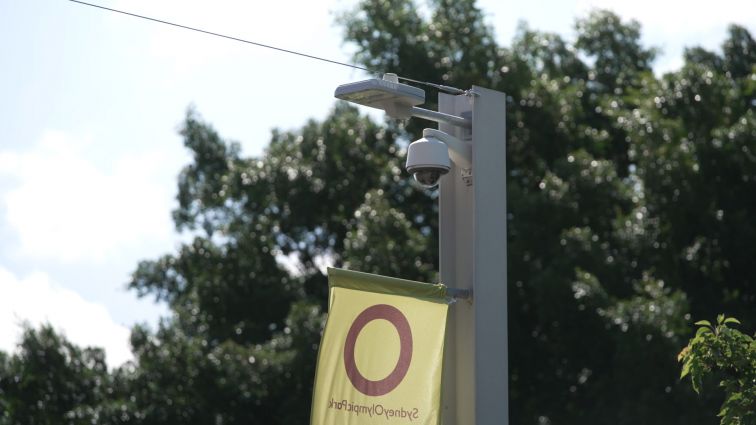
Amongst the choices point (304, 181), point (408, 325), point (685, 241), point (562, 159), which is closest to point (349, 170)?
point (304, 181)

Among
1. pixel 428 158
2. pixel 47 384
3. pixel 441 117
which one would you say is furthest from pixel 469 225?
pixel 47 384

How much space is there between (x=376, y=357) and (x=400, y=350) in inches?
6.9

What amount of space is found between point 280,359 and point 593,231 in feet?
27.8

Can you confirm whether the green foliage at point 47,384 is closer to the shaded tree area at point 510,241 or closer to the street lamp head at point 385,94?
the shaded tree area at point 510,241

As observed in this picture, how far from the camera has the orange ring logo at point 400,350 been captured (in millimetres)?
8914

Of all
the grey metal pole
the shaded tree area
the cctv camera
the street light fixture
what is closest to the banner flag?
the street light fixture

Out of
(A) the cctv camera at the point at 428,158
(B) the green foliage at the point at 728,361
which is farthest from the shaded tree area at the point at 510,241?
(A) the cctv camera at the point at 428,158

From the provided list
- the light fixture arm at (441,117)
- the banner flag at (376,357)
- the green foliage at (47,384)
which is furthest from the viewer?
the green foliage at (47,384)

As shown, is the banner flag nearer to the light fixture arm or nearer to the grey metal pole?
the grey metal pole

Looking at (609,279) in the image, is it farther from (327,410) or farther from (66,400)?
(327,410)

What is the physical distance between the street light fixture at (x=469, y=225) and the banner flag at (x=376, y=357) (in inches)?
16.0

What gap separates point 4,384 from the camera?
108ft

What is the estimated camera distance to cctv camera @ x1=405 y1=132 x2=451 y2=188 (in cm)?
962

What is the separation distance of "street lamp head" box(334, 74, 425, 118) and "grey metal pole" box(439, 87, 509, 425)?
1.77ft
